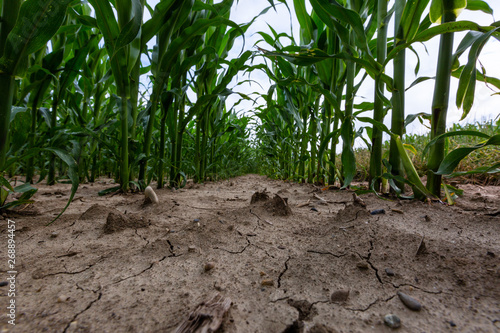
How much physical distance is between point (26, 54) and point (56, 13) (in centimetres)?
17

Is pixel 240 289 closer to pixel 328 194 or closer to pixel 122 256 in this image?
pixel 122 256

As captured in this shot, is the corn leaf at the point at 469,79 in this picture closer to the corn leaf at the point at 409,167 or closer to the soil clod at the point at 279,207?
the corn leaf at the point at 409,167

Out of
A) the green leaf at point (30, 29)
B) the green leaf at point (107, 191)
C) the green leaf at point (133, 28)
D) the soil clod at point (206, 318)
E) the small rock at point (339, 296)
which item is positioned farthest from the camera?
the green leaf at point (107, 191)

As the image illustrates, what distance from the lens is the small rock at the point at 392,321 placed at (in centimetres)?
42

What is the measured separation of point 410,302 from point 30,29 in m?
1.30

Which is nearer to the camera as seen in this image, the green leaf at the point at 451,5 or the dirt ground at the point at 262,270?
the dirt ground at the point at 262,270

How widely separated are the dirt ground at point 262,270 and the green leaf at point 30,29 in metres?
0.58

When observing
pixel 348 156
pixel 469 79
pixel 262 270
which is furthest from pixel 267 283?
pixel 469 79

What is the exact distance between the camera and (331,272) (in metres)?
0.60

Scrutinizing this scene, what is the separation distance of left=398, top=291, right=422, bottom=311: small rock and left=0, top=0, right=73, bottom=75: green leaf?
4.11 ft

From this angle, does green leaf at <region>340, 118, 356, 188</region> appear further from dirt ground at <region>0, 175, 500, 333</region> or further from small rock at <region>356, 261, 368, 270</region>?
small rock at <region>356, 261, 368, 270</region>

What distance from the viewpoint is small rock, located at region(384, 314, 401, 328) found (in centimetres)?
42

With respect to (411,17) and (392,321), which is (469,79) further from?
(392,321)

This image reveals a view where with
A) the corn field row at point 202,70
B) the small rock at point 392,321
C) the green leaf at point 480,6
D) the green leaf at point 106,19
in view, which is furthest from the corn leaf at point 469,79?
the green leaf at point 106,19
